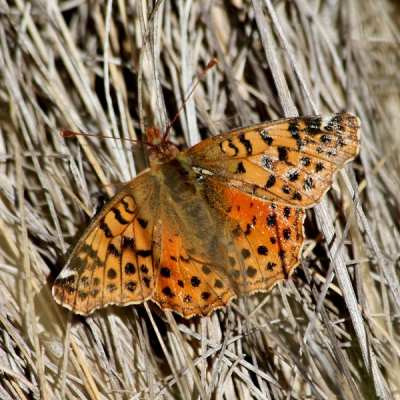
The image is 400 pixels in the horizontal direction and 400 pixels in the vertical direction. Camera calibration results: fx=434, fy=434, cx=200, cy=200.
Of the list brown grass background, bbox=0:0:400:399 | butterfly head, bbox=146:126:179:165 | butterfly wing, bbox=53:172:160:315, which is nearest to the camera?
butterfly wing, bbox=53:172:160:315

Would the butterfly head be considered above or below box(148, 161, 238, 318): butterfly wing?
above

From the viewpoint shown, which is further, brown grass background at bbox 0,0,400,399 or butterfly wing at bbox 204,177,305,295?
brown grass background at bbox 0,0,400,399

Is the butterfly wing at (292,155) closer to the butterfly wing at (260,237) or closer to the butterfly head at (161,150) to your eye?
the butterfly wing at (260,237)

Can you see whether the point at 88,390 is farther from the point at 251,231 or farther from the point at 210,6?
the point at 210,6

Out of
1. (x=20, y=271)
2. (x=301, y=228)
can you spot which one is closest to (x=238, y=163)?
(x=301, y=228)

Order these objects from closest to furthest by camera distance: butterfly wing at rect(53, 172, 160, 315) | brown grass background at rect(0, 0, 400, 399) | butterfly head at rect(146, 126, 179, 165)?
butterfly wing at rect(53, 172, 160, 315), brown grass background at rect(0, 0, 400, 399), butterfly head at rect(146, 126, 179, 165)

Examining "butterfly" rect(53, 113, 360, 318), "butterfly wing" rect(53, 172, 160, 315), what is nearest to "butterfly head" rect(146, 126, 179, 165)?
"butterfly" rect(53, 113, 360, 318)

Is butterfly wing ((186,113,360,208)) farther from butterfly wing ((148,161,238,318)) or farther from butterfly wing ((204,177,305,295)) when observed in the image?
butterfly wing ((148,161,238,318))

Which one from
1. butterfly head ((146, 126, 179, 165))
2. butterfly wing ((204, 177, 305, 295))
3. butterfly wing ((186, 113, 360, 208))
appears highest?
butterfly head ((146, 126, 179, 165))

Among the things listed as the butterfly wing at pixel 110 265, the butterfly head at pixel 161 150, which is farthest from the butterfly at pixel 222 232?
the butterfly head at pixel 161 150

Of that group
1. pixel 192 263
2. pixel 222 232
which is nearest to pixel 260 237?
pixel 222 232
